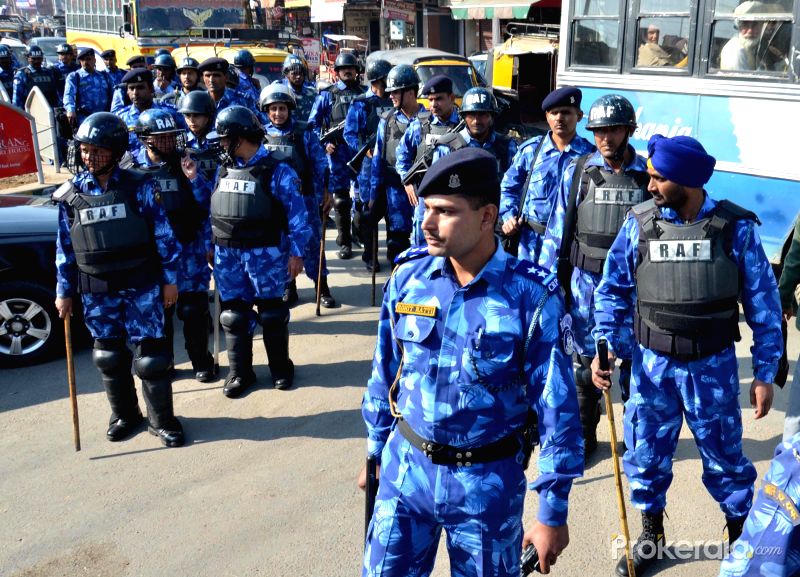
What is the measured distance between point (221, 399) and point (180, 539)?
1768 mm

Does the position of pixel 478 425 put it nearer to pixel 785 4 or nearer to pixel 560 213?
pixel 560 213

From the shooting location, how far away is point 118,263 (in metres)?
4.75

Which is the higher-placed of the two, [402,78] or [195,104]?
[402,78]

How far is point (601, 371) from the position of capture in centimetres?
368

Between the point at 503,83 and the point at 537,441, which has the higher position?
the point at 503,83

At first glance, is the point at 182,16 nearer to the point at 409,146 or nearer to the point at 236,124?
the point at 409,146

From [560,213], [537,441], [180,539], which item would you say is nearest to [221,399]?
[180,539]

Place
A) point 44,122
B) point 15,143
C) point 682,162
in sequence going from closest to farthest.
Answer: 1. point 682,162
2. point 15,143
3. point 44,122

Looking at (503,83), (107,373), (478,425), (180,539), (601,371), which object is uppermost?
(503,83)

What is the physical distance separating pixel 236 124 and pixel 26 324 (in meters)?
2.45

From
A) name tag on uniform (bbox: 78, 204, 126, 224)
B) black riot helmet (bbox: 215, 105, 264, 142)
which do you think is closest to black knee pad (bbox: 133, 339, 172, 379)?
name tag on uniform (bbox: 78, 204, 126, 224)

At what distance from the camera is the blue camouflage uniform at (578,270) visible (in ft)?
15.4

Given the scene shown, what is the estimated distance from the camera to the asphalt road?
3.95 m

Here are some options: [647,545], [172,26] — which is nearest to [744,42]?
[647,545]
